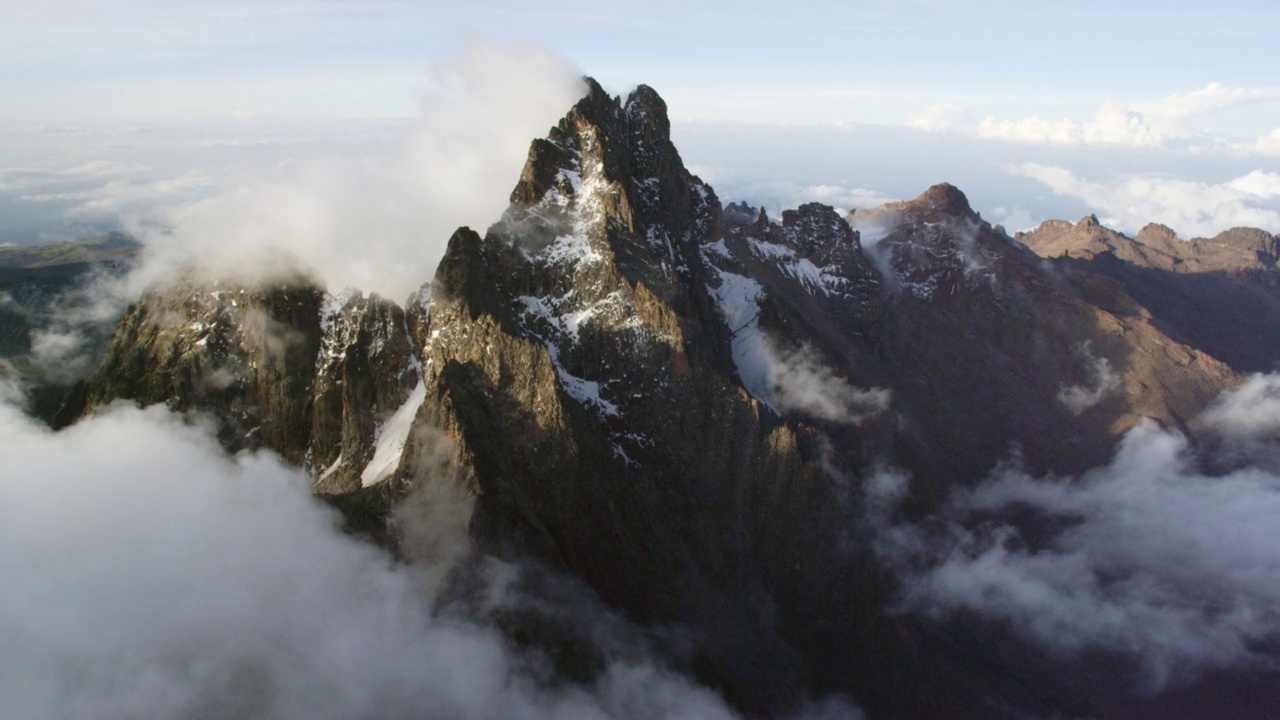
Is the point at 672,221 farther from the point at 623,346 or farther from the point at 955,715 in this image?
the point at 955,715

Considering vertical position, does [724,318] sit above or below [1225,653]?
above

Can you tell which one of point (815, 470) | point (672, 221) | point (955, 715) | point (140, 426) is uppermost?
point (672, 221)

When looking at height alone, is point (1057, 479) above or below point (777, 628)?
above

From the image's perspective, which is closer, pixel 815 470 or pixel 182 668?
pixel 182 668

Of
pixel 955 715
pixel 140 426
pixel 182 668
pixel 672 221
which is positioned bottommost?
pixel 955 715

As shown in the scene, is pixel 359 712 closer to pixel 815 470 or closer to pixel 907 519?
pixel 815 470

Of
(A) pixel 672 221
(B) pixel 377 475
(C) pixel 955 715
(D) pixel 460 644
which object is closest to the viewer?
(D) pixel 460 644

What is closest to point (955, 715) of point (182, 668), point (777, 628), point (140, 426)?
point (777, 628)

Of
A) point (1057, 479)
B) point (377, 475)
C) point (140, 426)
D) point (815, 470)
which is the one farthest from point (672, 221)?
point (1057, 479)

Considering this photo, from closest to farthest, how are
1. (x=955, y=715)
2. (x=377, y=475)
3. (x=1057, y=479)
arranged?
(x=377, y=475) < (x=955, y=715) < (x=1057, y=479)
